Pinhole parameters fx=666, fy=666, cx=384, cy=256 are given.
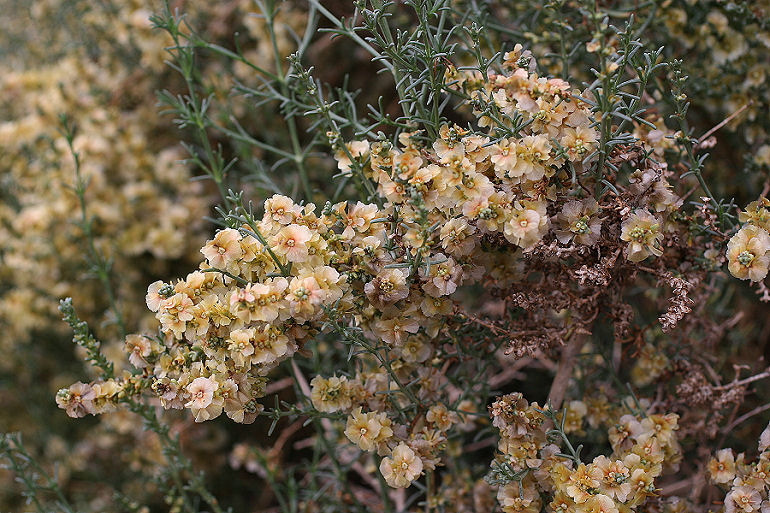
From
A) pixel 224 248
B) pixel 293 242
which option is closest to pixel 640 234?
pixel 293 242

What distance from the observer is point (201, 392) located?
95 cm

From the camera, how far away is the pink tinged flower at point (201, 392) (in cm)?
94

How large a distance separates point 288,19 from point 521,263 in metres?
1.50

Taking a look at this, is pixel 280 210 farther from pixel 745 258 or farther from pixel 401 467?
pixel 745 258

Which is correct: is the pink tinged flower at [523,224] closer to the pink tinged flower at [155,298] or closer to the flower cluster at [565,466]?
the flower cluster at [565,466]

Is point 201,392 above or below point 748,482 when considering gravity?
above

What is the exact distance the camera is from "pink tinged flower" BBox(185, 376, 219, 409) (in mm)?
937

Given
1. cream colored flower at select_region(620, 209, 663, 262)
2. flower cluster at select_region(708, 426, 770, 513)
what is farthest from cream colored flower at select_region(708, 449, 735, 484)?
cream colored flower at select_region(620, 209, 663, 262)

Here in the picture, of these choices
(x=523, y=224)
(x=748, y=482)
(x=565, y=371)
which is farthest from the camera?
(x=565, y=371)

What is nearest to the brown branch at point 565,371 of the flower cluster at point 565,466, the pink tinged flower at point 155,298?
the flower cluster at point 565,466

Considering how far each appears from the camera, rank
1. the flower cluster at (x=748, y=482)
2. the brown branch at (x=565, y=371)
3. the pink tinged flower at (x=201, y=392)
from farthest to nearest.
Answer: the brown branch at (x=565, y=371) < the flower cluster at (x=748, y=482) < the pink tinged flower at (x=201, y=392)

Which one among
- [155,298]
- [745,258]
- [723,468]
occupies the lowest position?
[723,468]

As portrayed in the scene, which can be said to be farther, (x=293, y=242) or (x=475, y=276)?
(x=475, y=276)

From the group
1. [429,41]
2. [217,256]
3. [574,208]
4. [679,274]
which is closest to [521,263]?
[574,208]
